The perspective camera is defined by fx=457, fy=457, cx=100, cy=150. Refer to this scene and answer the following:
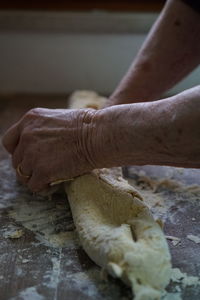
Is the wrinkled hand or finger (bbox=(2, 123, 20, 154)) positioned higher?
Result: the wrinkled hand

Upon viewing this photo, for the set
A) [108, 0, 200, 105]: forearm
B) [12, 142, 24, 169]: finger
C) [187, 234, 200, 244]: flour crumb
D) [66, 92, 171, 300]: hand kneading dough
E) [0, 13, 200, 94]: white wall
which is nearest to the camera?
[66, 92, 171, 300]: hand kneading dough

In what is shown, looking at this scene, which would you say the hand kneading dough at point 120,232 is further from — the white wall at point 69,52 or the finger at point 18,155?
the white wall at point 69,52

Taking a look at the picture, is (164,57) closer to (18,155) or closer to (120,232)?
(18,155)

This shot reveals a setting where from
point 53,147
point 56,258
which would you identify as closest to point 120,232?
point 56,258

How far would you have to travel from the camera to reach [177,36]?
57.4 inches

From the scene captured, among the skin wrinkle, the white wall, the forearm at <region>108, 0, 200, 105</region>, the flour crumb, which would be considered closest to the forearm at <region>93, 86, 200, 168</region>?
the skin wrinkle

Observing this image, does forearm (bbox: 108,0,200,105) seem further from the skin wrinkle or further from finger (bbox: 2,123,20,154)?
finger (bbox: 2,123,20,154)

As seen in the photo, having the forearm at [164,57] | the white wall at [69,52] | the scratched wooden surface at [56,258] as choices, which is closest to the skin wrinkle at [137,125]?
the forearm at [164,57]

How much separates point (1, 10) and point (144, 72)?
2.73ft

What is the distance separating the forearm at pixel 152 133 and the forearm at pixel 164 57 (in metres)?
0.41

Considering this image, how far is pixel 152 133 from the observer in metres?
1.00

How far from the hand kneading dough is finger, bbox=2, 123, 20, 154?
0.22 m

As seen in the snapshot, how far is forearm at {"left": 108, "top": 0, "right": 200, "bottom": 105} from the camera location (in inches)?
57.1

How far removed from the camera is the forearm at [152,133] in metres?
0.96
